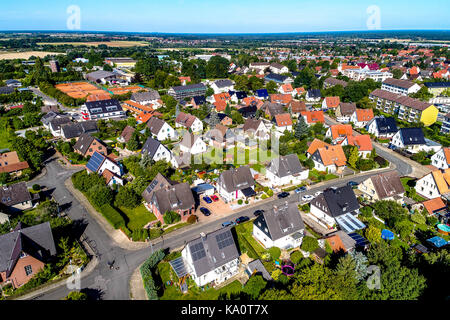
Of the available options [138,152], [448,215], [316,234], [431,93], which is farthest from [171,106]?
[431,93]

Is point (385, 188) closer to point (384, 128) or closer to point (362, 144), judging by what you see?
point (362, 144)

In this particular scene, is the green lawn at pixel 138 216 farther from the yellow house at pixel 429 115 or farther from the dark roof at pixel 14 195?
the yellow house at pixel 429 115

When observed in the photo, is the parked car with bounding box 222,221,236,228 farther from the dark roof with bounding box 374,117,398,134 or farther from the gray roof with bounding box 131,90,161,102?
the gray roof with bounding box 131,90,161,102

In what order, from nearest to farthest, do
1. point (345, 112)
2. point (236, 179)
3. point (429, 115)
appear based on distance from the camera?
point (236, 179) → point (429, 115) → point (345, 112)

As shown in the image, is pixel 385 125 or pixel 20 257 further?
pixel 385 125

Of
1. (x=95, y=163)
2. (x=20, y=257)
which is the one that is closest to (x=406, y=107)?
(x=95, y=163)

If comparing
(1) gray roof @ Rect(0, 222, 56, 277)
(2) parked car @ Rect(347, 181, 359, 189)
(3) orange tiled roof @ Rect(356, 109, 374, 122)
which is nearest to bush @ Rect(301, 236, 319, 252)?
(2) parked car @ Rect(347, 181, 359, 189)
